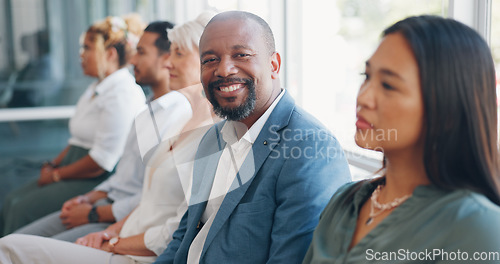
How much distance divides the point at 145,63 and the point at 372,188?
5.06 ft

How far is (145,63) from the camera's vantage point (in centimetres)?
238

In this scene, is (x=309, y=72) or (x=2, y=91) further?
(x=2, y=91)

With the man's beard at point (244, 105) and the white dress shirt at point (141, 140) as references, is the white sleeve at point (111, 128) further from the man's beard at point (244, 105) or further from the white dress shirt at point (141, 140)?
the man's beard at point (244, 105)

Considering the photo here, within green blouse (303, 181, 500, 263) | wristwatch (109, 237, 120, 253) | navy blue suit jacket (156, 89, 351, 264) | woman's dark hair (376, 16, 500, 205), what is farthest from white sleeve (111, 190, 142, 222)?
woman's dark hair (376, 16, 500, 205)

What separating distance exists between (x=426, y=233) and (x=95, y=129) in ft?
8.00

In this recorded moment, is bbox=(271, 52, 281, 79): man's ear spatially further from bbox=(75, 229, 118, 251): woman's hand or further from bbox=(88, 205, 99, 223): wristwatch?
bbox=(88, 205, 99, 223): wristwatch

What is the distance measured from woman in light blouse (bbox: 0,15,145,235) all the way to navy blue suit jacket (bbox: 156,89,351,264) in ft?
5.19

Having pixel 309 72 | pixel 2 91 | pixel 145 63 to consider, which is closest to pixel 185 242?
pixel 145 63

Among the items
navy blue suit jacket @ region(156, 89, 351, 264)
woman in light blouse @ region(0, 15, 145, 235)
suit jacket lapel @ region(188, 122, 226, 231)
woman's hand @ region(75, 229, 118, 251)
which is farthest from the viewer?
woman in light blouse @ region(0, 15, 145, 235)

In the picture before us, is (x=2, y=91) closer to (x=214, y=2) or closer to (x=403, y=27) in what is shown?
(x=214, y=2)

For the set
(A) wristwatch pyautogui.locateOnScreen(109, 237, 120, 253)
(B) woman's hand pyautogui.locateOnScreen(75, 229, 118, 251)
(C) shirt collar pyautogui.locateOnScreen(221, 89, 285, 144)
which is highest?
(C) shirt collar pyautogui.locateOnScreen(221, 89, 285, 144)

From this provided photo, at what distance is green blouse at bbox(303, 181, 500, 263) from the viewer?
0.85 meters

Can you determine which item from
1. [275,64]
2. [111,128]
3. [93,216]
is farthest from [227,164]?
[111,128]

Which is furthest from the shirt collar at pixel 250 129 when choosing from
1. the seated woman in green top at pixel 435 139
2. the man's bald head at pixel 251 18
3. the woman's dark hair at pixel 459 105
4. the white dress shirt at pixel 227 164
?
the woman's dark hair at pixel 459 105
